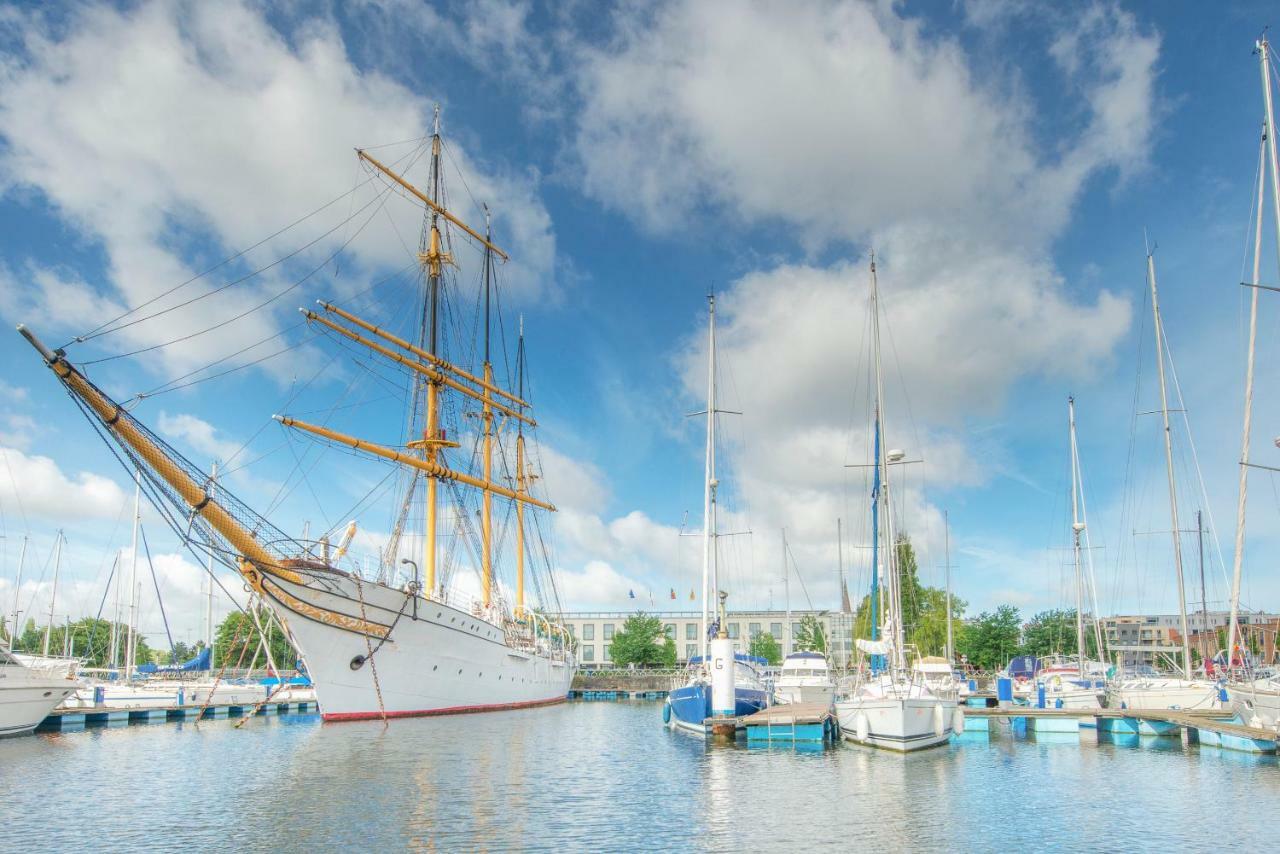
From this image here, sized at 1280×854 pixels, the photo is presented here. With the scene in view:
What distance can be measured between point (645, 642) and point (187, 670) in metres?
51.5

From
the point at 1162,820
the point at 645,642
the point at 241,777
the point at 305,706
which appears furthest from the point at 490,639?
the point at 645,642

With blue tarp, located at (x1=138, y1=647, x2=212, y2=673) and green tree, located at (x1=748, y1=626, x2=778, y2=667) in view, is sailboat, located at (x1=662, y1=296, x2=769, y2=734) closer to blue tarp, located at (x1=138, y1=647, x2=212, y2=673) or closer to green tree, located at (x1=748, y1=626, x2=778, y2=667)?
blue tarp, located at (x1=138, y1=647, x2=212, y2=673)

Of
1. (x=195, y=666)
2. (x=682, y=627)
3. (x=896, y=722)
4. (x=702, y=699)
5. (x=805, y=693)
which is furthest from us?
(x=682, y=627)

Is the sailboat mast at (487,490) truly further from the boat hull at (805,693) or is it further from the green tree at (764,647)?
the green tree at (764,647)

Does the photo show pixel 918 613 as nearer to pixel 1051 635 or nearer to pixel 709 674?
pixel 1051 635

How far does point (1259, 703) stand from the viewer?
1247 inches

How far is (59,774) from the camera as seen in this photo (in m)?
28.3

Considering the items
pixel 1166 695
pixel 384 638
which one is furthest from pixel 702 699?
pixel 1166 695

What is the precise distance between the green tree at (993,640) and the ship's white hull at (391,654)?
57699 mm

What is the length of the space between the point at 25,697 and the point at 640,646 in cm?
7943

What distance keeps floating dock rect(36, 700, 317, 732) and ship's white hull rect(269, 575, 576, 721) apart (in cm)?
961

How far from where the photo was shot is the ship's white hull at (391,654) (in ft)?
144

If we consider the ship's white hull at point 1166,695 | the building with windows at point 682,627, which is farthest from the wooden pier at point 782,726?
the building with windows at point 682,627

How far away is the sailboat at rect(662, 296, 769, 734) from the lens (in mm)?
40969
